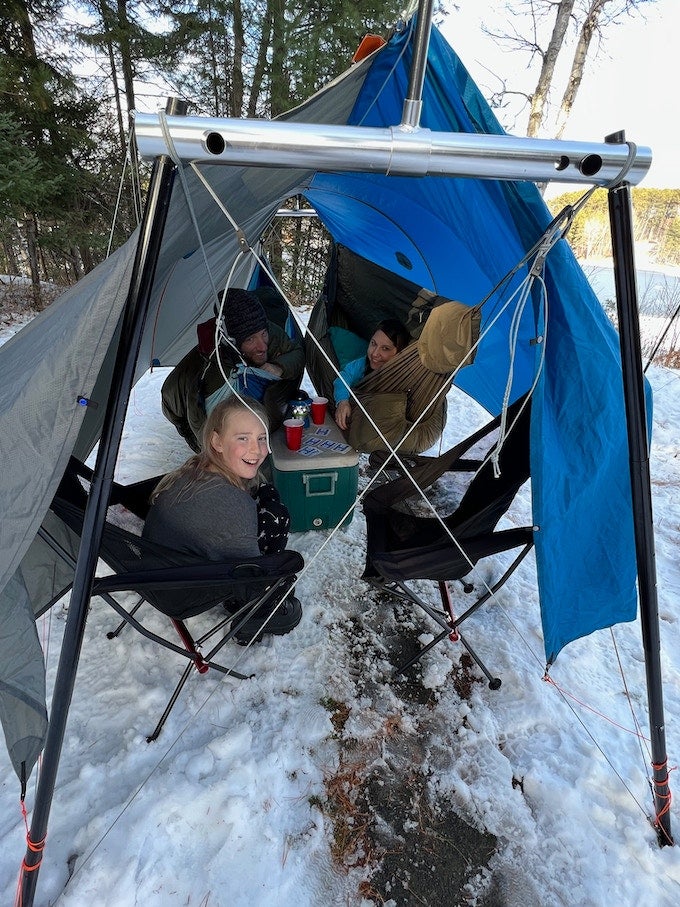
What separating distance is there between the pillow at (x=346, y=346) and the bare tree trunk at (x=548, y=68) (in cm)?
697

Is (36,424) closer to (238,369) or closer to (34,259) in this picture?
(238,369)

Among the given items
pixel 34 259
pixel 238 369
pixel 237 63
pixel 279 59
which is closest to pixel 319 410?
pixel 238 369

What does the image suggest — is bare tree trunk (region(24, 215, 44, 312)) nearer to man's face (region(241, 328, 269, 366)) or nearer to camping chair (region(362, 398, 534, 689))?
man's face (region(241, 328, 269, 366))

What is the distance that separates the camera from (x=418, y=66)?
1182 mm

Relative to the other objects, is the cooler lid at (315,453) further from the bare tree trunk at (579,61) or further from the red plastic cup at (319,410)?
the bare tree trunk at (579,61)

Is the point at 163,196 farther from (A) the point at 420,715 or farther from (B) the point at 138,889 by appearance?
(A) the point at 420,715

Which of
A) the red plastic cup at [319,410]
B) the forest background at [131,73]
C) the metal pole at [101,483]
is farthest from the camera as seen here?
the forest background at [131,73]

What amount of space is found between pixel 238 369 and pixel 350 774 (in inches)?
99.0

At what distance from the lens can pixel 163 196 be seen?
45.3 inches

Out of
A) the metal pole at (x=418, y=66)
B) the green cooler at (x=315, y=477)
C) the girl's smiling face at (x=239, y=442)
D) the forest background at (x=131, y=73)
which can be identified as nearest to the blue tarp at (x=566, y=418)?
the metal pole at (x=418, y=66)

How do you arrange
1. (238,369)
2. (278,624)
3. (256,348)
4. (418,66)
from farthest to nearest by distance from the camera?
(256,348)
(238,369)
(278,624)
(418,66)

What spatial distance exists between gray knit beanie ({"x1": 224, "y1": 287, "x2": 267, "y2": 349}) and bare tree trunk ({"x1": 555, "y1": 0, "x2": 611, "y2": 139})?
7.69 metres

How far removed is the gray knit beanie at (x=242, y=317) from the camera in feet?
10.8

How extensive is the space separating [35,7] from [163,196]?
913 centimetres
